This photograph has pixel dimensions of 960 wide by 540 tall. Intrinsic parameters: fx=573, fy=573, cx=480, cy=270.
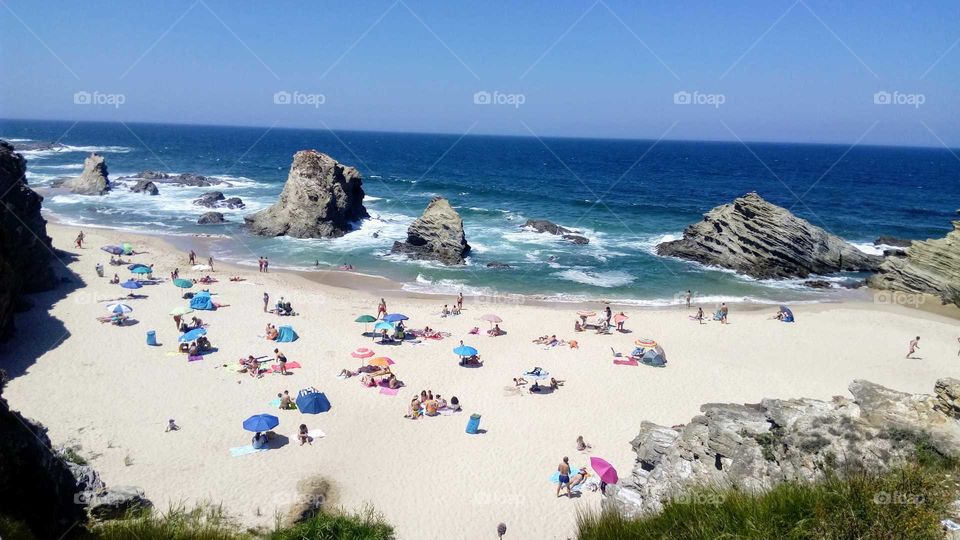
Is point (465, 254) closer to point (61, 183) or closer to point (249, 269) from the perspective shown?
point (249, 269)

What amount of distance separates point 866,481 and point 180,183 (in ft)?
251

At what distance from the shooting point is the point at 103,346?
72.4ft

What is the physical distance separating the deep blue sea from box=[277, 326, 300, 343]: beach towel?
10.7 meters

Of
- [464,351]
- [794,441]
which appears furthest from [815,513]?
[464,351]

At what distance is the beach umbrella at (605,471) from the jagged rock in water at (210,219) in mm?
42972

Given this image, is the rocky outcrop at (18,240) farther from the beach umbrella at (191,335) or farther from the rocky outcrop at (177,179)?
the rocky outcrop at (177,179)

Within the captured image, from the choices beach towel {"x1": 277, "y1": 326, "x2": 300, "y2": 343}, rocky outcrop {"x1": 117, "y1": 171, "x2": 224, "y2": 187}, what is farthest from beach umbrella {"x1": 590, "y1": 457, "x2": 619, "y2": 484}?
rocky outcrop {"x1": 117, "y1": 171, "x2": 224, "y2": 187}

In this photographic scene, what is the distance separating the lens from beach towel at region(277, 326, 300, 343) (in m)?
24.0

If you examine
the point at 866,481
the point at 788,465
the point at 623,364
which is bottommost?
the point at 623,364

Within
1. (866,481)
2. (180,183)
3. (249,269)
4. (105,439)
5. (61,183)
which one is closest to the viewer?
(866,481)

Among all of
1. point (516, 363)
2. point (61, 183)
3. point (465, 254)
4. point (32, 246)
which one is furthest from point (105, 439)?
point (61, 183)

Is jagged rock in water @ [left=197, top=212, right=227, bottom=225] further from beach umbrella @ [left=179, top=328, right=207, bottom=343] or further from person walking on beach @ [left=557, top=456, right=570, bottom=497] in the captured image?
person walking on beach @ [left=557, top=456, right=570, bottom=497]

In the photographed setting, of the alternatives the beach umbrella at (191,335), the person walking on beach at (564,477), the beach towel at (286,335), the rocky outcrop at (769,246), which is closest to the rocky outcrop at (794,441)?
the person walking on beach at (564,477)

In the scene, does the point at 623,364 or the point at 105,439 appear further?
the point at 623,364
